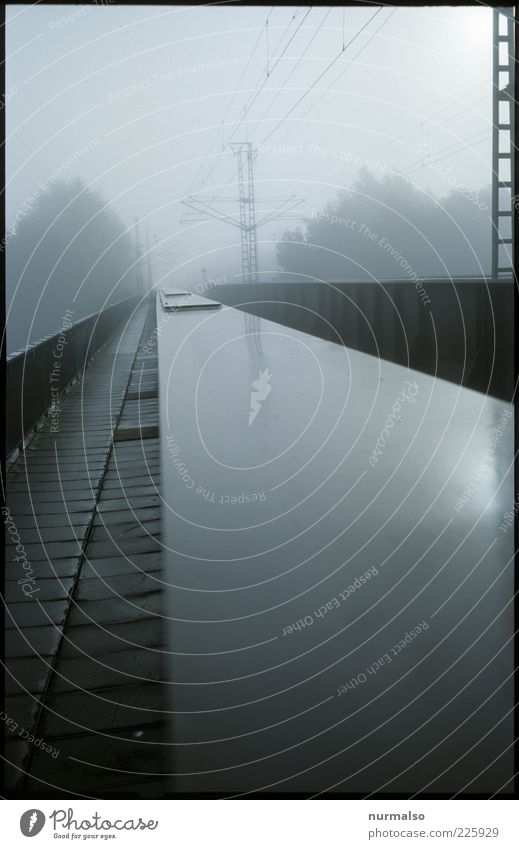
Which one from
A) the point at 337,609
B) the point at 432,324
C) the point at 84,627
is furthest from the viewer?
the point at 432,324

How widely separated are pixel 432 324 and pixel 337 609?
11.8 feet

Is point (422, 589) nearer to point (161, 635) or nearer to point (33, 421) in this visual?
point (161, 635)

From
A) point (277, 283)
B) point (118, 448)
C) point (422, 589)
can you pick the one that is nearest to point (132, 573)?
point (422, 589)

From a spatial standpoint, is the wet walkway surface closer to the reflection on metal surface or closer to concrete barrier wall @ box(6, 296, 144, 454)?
the reflection on metal surface

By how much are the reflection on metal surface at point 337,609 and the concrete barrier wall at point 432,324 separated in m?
0.30

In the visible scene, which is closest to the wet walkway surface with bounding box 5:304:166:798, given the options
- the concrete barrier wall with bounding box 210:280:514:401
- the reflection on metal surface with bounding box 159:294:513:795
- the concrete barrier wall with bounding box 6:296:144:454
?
the reflection on metal surface with bounding box 159:294:513:795

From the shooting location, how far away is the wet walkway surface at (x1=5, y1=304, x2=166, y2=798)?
72.3 inches

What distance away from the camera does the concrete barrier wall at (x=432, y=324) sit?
163 inches

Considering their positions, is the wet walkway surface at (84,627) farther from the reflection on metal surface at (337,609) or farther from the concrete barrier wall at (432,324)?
the concrete barrier wall at (432,324)

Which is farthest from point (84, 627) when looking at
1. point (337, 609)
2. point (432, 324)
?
point (432, 324)

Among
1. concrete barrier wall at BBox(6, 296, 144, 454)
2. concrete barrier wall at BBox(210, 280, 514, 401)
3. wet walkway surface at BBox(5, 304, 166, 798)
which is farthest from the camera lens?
concrete barrier wall at BBox(6, 296, 144, 454)

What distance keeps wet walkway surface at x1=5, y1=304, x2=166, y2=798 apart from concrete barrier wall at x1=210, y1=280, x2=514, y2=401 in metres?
1.57

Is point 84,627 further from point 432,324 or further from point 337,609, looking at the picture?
point 432,324

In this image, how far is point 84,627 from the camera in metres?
2.56
